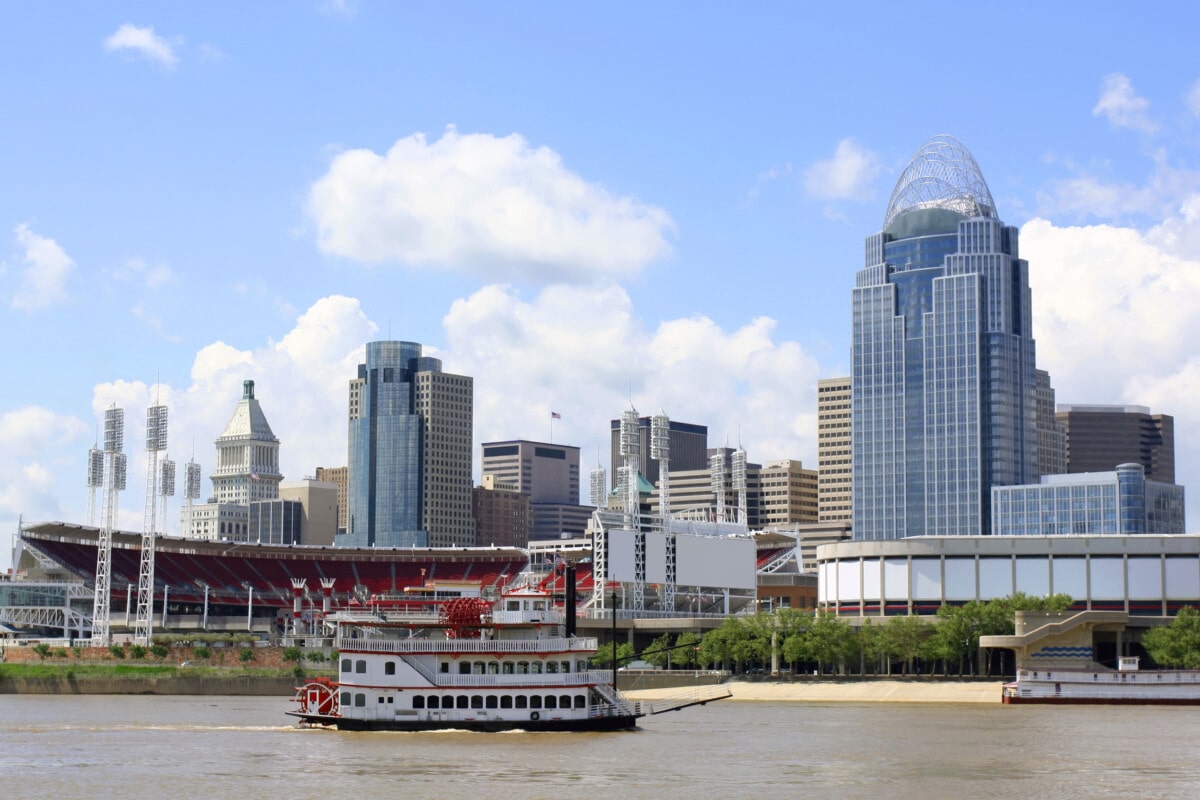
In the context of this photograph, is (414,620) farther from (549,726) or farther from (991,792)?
(991,792)

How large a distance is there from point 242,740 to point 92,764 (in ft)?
47.0

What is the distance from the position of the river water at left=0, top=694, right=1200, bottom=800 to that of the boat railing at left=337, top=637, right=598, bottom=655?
4.79 meters

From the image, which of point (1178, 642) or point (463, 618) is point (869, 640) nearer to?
point (1178, 642)

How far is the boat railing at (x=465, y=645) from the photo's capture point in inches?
4090

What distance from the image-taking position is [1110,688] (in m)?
151

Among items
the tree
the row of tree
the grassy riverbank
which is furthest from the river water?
the row of tree

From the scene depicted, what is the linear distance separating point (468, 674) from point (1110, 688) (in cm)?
6810

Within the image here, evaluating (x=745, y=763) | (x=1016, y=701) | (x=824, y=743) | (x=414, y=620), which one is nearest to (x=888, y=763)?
(x=745, y=763)

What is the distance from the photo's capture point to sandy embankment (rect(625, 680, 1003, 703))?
6511 inches

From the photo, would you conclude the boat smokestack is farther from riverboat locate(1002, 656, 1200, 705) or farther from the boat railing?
riverboat locate(1002, 656, 1200, 705)

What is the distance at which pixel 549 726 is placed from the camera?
341 ft

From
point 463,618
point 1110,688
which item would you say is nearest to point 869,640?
point 1110,688

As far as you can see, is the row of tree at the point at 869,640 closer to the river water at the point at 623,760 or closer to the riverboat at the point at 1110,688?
the riverboat at the point at 1110,688

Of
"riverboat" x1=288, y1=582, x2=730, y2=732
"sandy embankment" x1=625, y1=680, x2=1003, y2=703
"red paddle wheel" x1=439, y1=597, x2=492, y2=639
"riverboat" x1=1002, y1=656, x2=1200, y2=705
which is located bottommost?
"sandy embankment" x1=625, y1=680, x2=1003, y2=703
